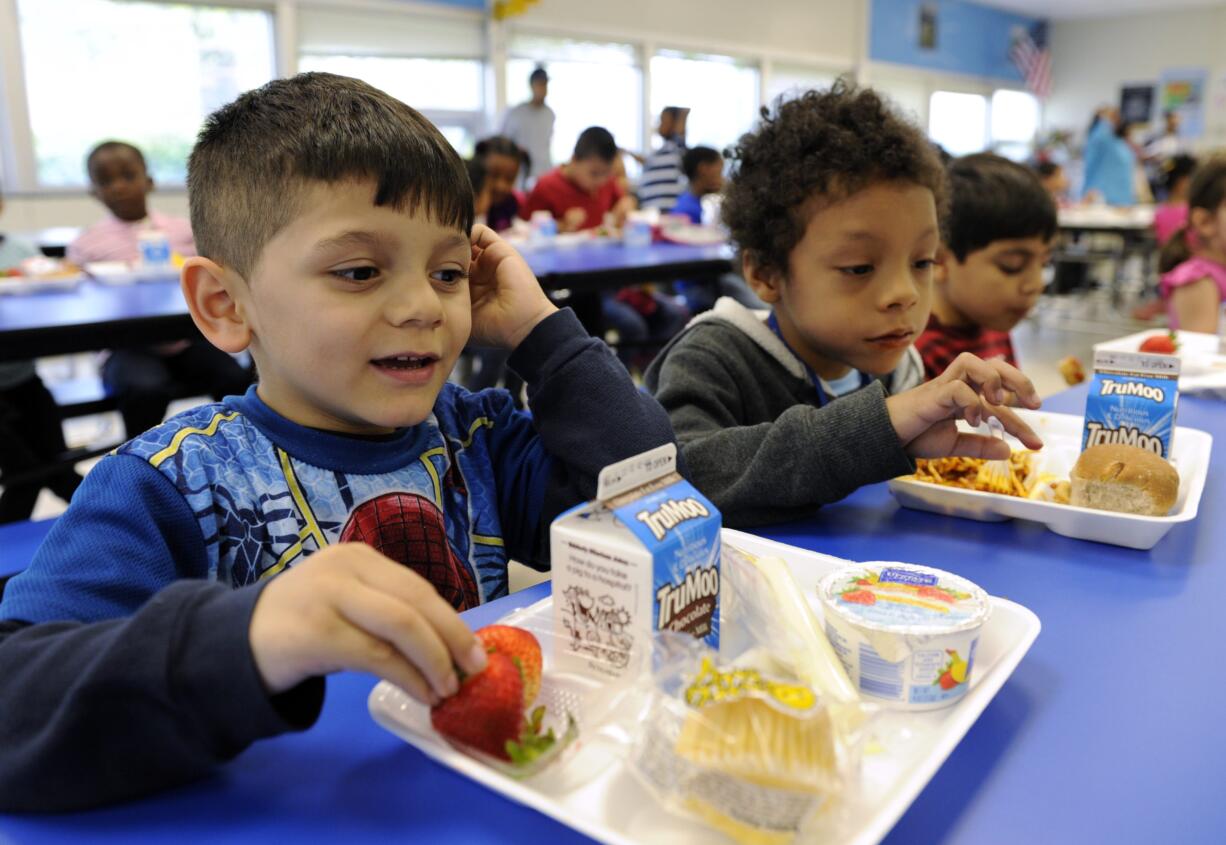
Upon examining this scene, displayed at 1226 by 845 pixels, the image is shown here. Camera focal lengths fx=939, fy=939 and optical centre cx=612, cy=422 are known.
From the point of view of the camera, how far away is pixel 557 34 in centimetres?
818

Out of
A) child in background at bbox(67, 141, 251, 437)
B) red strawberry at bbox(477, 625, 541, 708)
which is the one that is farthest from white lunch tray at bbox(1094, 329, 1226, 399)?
child in background at bbox(67, 141, 251, 437)

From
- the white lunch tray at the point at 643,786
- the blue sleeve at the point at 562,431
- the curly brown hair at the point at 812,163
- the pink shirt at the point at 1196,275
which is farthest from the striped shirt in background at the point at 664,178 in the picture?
the white lunch tray at the point at 643,786

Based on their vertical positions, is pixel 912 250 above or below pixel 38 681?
above

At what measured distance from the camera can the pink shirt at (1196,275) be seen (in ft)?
8.90

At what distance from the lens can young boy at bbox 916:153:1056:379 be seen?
1782 mm

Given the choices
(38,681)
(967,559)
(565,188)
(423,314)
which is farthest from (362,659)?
(565,188)

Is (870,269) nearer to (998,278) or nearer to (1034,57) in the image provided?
(998,278)

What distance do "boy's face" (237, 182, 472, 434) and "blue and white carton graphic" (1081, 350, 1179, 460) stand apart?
731 mm

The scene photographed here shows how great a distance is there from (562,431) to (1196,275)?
2.51 m

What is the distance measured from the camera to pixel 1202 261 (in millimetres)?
2791

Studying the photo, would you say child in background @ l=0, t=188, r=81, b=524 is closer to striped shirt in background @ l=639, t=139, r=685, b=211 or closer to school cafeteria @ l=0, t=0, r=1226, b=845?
school cafeteria @ l=0, t=0, r=1226, b=845

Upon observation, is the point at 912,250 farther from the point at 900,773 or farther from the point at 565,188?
the point at 565,188

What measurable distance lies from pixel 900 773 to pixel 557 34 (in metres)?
8.49

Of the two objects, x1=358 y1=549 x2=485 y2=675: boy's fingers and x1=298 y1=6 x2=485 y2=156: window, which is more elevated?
x1=298 y1=6 x2=485 y2=156: window
